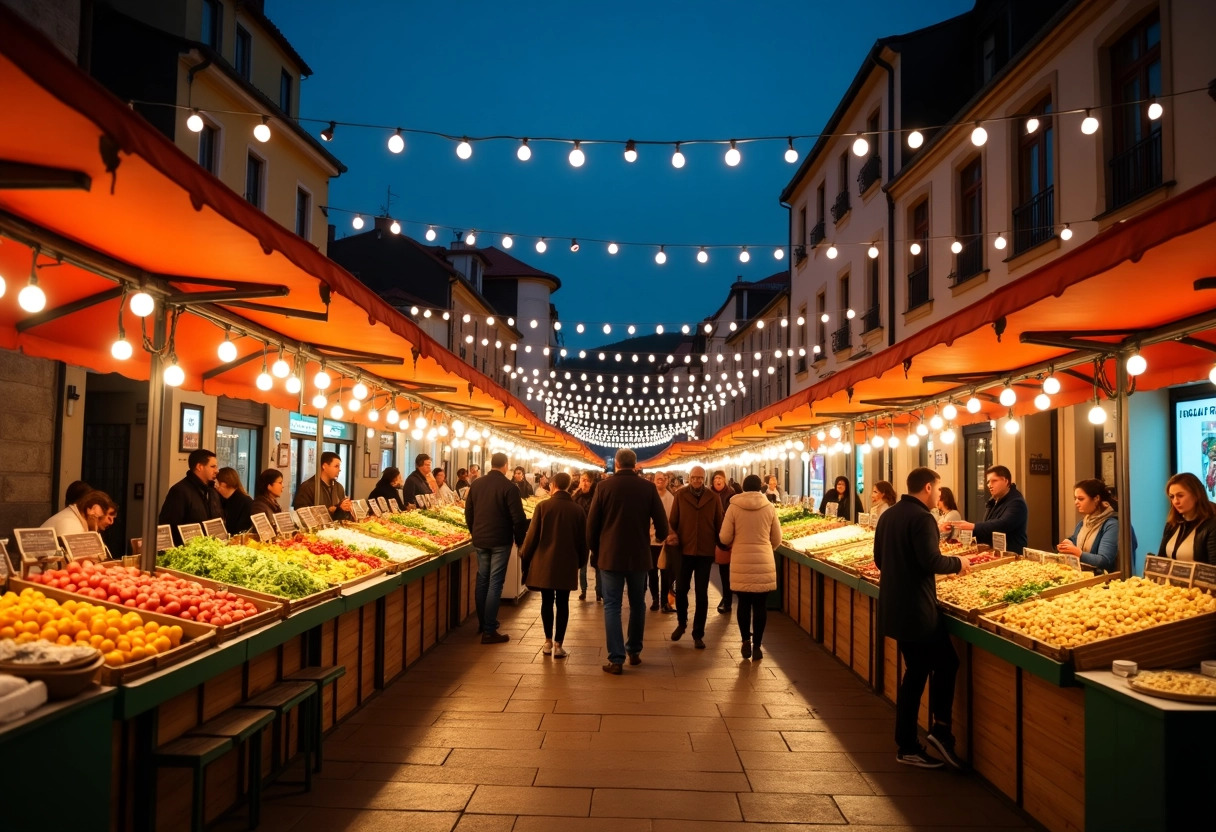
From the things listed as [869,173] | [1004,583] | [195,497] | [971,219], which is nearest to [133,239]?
[195,497]

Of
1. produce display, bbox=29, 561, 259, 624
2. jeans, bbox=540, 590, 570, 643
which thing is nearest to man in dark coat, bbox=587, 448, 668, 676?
jeans, bbox=540, 590, 570, 643

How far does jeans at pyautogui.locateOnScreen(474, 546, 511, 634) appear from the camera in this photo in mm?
9953

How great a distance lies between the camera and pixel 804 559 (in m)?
10.8

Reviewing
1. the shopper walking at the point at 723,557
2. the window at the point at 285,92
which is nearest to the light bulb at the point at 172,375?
the shopper walking at the point at 723,557

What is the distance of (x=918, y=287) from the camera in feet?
62.5

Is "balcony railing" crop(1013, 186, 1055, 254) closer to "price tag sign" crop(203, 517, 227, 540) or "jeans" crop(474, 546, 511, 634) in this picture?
"jeans" crop(474, 546, 511, 634)

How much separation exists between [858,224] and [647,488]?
1647 centimetres

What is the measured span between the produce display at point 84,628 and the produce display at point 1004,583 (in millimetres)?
4853

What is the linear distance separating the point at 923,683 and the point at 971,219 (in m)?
12.9

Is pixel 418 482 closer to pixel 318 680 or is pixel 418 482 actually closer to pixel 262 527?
pixel 262 527

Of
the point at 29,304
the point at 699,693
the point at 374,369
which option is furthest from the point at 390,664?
the point at 29,304

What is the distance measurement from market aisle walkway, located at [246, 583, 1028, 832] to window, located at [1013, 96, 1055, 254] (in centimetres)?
831

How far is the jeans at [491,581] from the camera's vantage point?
995 centimetres

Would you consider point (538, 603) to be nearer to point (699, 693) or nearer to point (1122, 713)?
point (699, 693)
